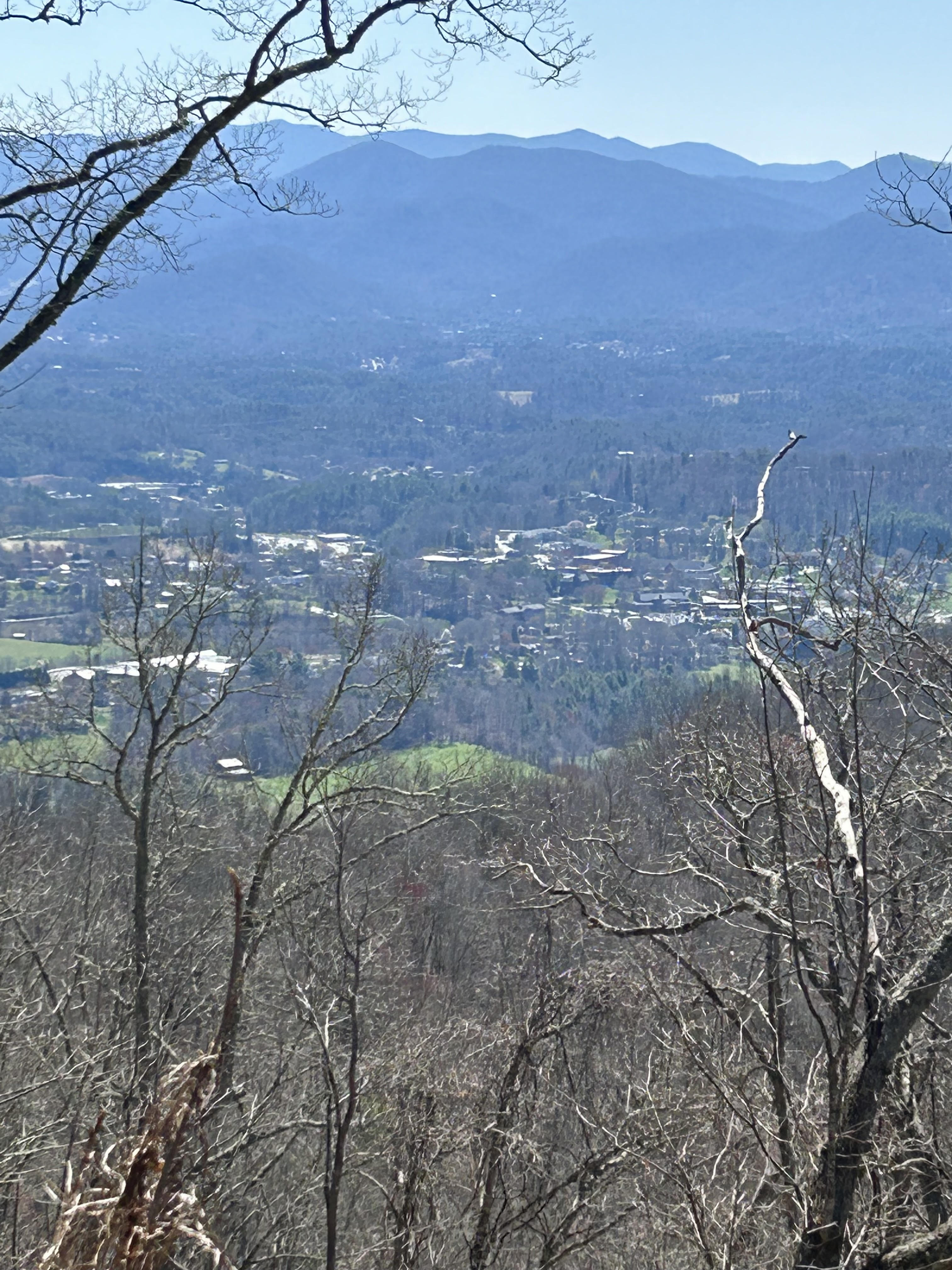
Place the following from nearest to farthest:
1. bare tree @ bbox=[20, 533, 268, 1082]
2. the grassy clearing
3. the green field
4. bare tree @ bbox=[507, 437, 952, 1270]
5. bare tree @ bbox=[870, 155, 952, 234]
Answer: bare tree @ bbox=[507, 437, 952, 1270]
bare tree @ bbox=[870, 155, 952, 234]
bare tree @ bbox=[20, 533, 268, 1082]
the grassy clearing
the green field

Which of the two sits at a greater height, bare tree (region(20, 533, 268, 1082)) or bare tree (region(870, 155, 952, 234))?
bare tree (region(870, 155, 952, 234))

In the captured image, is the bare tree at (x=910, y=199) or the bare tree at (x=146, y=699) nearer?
the bare tree at (x=910, y=199)

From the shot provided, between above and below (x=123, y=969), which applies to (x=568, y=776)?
below

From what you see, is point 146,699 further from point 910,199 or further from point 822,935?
point 910,199

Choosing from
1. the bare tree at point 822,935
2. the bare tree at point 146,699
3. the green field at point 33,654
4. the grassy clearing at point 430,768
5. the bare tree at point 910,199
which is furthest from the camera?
the green field at point 33,654

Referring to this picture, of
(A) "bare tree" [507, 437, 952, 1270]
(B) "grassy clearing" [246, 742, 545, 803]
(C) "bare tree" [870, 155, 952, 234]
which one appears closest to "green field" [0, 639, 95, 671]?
(B) "grassy clearing" [246, 742, 545, 803]

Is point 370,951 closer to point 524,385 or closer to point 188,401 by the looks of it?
point 188,401

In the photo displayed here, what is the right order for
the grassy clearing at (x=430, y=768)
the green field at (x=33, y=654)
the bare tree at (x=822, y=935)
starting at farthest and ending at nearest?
the green field at (x=33, y=654), the grassy clearing at (x=430, y=768), the bare tree at (x=822, y=935)

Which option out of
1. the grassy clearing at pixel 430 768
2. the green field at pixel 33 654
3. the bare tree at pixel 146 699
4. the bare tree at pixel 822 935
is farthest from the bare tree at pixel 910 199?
the green field at pixel 33 654

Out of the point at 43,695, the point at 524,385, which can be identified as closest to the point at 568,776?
the point at 43,695

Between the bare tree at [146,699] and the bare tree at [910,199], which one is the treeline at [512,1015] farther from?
the bare tree at [910,199]

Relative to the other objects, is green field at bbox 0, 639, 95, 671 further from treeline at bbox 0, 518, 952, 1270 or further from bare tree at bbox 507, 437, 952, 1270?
bare tree at bbox 507, 437, 952, 1270
